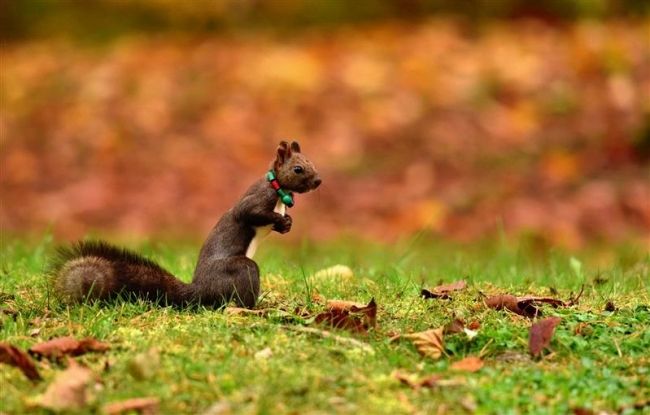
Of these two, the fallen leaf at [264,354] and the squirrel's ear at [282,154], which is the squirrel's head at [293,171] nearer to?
the squirrel's ear at [282,154]

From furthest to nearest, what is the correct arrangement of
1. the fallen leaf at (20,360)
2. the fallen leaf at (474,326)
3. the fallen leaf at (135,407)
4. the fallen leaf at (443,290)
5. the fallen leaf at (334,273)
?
the fallen leaf at (334,273) → the fallen leaf at (443,290) → the fallen leaf at (474,326) → the fallen leaf at (20,360) → the fallen leaf at (135,407)

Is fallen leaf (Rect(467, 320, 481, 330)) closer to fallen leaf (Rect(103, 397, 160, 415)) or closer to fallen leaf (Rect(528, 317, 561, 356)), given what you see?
fallen leaf (Rect(528, 317, 561, 356))

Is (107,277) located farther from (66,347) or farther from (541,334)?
(541,334)

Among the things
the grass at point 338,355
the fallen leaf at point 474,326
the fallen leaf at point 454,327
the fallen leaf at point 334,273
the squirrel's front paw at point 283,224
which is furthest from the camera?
the fallen leaf at point 334,273

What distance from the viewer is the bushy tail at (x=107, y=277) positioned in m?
4.13

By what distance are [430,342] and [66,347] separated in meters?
1.28

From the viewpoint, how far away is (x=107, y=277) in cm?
415

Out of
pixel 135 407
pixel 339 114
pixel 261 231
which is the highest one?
pixel 339 114

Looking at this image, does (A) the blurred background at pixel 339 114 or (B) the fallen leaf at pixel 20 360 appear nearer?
(B) the fallen leaf at pixel 20 360

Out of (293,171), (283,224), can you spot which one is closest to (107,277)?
(283,224)

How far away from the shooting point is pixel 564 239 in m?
8.83

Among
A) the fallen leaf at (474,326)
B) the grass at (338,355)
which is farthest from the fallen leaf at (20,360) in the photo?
the fallen leaf at (474,326)

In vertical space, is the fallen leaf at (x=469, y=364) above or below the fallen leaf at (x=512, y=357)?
above

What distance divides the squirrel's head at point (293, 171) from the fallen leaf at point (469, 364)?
3.29 feet
